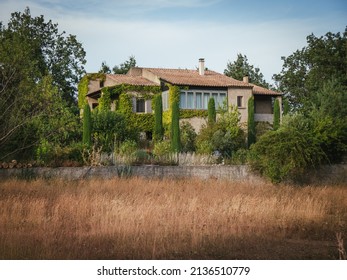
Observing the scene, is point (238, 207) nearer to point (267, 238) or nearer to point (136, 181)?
point (267, 238)

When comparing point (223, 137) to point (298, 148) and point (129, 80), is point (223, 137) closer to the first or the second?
point (129, 80)

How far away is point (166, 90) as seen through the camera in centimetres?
3978

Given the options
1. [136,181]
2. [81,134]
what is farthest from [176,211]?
[81,134]

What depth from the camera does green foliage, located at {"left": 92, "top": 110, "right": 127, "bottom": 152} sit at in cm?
3125

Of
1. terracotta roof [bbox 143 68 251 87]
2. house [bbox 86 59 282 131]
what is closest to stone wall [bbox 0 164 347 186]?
house [bbox 86 59 282 131]

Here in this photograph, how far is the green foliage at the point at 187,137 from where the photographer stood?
33.2 m

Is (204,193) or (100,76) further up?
(100,76)

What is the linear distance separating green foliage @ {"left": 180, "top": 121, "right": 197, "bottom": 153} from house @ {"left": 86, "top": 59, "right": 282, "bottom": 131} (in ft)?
8.64

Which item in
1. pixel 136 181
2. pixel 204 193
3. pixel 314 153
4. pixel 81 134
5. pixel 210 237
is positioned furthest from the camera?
pixel 81 134

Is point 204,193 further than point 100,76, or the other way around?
point 100,76

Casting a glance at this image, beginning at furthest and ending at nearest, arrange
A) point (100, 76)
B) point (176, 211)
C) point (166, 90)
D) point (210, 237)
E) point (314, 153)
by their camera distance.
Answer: point (100, 76) < point (166, 90) < point (314, 153) < point (176, 211) < point (210, 237)

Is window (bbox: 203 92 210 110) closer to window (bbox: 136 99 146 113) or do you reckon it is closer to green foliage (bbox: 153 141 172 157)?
window (bbox: 136 99 146 113)

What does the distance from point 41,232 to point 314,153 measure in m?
12.4

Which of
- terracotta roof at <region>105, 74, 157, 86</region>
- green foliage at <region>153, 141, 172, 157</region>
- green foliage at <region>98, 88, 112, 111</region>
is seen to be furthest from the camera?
terracotta roof at <region>105, 74, 157, 86</region>
